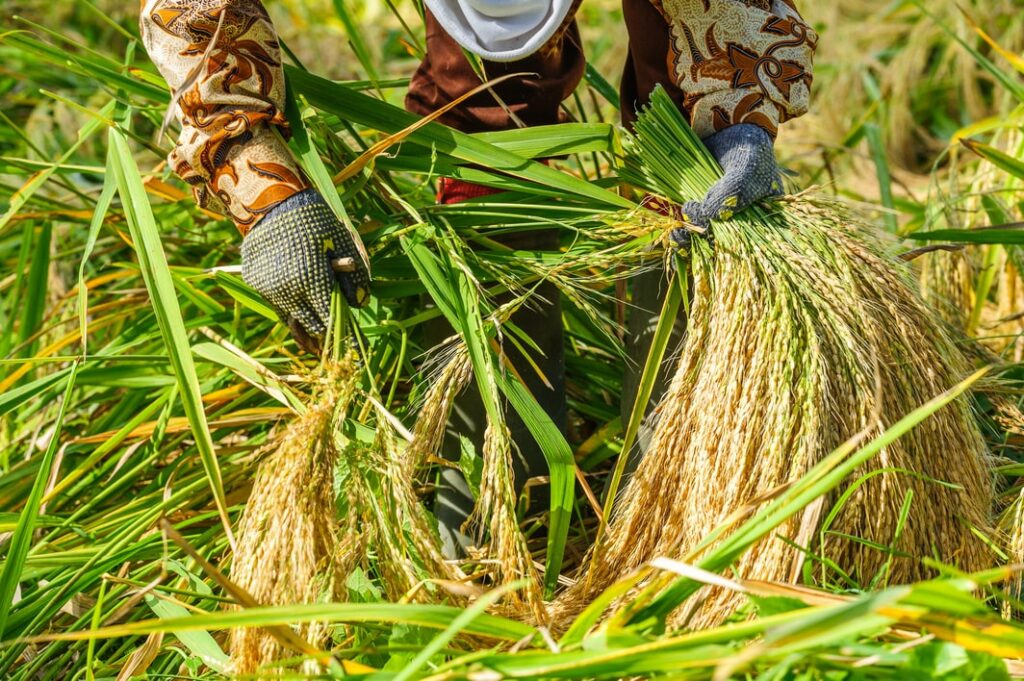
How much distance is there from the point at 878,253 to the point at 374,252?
0.62 metres

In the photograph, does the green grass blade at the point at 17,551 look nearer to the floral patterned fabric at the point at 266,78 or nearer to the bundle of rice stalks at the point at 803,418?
the floral patterned fabric at the point at 266,78

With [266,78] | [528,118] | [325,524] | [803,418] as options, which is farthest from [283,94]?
[803,418]

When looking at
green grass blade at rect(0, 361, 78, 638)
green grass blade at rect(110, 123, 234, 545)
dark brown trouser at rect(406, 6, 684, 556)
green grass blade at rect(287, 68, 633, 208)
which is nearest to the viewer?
green grass blade at rect(110, 123, 234, 545)

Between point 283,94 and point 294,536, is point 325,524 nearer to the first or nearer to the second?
point 294,536

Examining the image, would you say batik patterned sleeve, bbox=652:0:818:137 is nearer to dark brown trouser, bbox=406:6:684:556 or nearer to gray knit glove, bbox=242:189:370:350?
dark brown trouser, bbox=406:6:684:556

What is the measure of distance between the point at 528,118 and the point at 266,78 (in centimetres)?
36

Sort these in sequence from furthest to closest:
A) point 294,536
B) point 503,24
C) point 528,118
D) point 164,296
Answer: point 528,118 < point 503,24 < point 164,296 < point 294,536

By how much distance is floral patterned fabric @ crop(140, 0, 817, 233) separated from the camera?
1.05m

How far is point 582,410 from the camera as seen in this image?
147cm

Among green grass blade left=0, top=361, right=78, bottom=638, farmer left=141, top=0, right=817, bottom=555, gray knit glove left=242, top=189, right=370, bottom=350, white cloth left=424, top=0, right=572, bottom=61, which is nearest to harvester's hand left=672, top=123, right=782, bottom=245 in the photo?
farmer left=141, top=0, right=817, bottom=555

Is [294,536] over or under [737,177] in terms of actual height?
under

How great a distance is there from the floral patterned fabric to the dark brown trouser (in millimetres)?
Result: 102

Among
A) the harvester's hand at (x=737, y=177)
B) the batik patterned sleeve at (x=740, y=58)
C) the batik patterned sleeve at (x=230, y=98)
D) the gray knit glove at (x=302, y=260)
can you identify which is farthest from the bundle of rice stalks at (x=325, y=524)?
the batik patterned sleeve at (x=740, y=58)

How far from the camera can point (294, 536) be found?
0.87 metres
